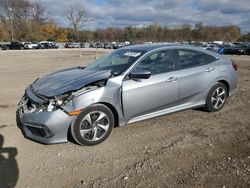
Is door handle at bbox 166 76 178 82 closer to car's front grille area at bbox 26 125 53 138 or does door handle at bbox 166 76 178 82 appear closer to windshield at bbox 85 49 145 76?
windshield at bbox 85 49 145 76

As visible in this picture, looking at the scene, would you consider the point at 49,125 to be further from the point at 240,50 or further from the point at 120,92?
the point at 240,50

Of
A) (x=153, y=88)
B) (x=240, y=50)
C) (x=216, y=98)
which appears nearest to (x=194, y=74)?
(x=216, y=98)

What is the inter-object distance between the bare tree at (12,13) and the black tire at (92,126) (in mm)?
79329

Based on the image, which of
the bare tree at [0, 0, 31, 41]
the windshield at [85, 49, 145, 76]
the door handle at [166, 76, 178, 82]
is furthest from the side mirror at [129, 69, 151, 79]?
the bare tree at [0, 0, 31, 41]

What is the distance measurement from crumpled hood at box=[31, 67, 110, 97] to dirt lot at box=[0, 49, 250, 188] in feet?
2.88

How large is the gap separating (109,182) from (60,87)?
5.83 feet

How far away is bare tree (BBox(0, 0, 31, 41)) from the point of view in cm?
7544

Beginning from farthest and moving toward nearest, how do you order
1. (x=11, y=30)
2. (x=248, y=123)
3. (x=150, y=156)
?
(x=11, y=30), (x=248, y=123), (x=150, y=156)

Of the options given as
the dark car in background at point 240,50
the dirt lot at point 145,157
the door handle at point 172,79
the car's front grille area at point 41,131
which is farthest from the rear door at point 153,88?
the dark car in background at point 240,50

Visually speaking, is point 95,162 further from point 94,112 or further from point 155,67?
point 155,67

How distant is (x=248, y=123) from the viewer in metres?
5.16

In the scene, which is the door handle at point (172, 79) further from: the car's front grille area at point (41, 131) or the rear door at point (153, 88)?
the car's front grille area at point (41, 131)

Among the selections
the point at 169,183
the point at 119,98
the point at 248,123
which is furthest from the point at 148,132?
the point at 248,123

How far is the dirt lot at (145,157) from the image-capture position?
3287 mm
